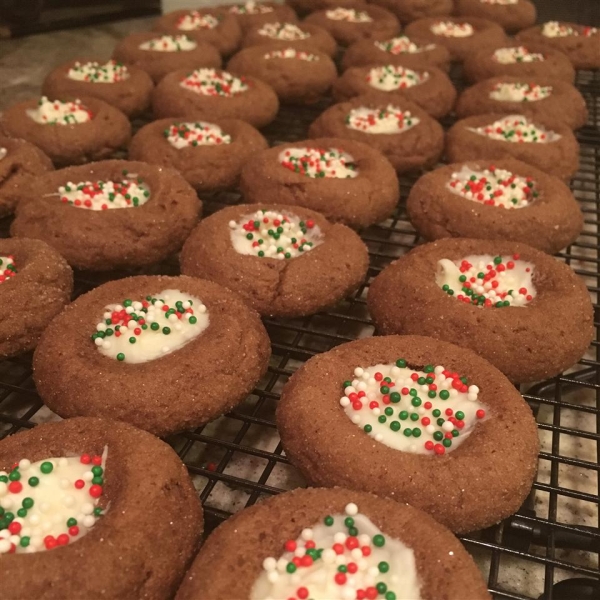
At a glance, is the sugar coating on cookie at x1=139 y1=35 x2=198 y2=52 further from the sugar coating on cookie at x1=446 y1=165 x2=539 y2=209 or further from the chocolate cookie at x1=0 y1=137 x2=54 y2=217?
the sugar coating on cookie at x1=446 y1=165 x2=539 y2=209

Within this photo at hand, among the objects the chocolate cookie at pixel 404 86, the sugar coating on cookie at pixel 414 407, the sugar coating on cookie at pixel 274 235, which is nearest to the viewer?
the sugar coating on cookie at pixel 414 407

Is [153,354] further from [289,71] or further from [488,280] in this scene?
[289,71]

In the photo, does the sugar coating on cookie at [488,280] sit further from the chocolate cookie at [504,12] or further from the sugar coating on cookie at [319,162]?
the chocolate cookie at [504,12]

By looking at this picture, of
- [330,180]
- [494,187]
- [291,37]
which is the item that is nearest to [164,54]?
[291,37]

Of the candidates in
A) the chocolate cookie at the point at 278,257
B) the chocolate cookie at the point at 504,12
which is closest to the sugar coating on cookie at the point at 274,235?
the chocolate cookie at the point at 278,257

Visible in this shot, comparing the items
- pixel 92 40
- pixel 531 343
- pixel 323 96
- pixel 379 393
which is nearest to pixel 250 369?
pixel 379 393

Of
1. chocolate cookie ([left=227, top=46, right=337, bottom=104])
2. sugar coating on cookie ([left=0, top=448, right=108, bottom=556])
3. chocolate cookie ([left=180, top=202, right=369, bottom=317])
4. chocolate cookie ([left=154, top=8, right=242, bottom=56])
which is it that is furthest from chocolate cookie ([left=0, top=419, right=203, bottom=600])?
chocolate cookie ([left=154, top=8, right=242, bottom=56])
